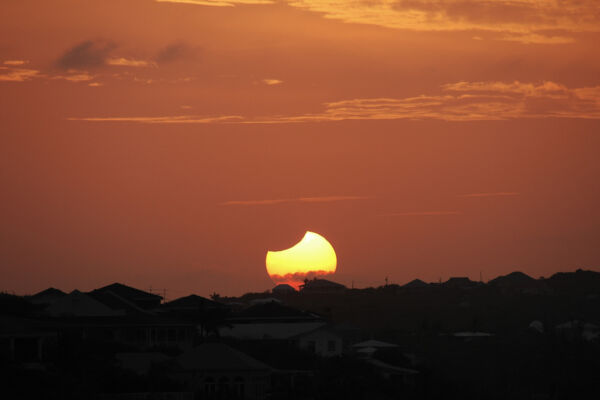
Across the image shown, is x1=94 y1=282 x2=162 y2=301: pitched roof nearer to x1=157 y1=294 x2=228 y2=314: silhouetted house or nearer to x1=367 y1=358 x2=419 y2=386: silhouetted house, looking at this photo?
x1=157 y1=294 x2=228 y2=314: silhouetted house

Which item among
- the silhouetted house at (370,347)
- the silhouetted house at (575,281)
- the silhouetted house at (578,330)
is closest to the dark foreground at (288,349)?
the silhouetted house at (370,347)

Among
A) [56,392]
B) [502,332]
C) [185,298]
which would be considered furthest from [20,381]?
[502,332]

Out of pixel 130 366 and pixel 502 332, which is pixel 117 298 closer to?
pixel 130 366

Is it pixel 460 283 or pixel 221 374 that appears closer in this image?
pixel 221 374

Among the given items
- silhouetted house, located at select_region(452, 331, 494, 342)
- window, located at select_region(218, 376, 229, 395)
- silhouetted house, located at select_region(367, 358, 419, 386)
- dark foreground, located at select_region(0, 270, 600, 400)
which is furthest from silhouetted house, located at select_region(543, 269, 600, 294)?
window, located at select_region(218, 376, 229, 395)

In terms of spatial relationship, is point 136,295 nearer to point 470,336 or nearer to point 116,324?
point 116,324

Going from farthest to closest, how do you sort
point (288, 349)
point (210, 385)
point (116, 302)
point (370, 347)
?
point (370, 347) → point (116, 302) → point (288, 349) → point (210, 385)

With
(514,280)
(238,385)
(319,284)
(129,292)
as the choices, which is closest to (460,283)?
(514,280)
